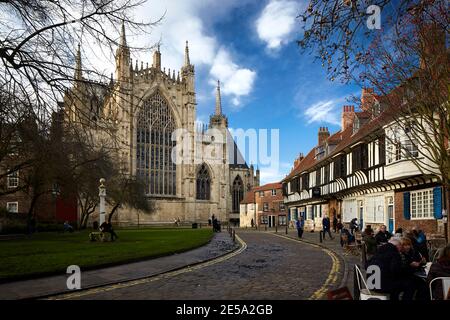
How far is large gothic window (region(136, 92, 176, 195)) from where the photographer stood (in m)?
62.3

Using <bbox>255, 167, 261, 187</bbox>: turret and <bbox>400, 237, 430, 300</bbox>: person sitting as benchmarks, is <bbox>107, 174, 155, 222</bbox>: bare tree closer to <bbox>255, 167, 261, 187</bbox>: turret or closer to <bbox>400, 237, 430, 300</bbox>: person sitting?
<bbox>400, 237, 430, 300</bbox>: person sitting

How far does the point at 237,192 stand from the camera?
81938 mm

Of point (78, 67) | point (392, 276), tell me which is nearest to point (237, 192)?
point (78, 67)

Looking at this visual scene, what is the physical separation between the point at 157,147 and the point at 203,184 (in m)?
10.5

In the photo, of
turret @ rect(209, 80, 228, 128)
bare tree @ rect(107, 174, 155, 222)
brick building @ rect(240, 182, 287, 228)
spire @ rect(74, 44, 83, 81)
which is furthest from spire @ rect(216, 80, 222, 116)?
spire @ rect(74, 44, 83, 81)

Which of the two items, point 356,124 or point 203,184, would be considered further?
point 203,184

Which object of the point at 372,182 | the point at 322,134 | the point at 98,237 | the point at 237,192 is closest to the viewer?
the point at 98,237

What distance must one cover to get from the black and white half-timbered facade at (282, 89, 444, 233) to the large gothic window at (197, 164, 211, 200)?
88.9 feet

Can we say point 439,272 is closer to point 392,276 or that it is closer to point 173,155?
point 392,276

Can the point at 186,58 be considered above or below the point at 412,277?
above

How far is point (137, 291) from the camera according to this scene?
9.12 meters
